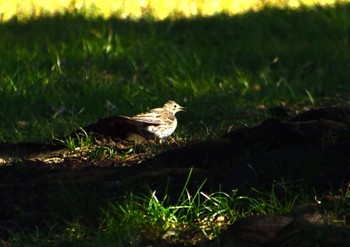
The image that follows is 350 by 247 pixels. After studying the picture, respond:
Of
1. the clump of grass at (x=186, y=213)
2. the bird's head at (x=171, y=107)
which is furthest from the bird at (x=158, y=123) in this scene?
the clump of grass at (x=186, y=213)

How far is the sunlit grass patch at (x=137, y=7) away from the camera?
12898 mm

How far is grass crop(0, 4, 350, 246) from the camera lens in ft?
17.4

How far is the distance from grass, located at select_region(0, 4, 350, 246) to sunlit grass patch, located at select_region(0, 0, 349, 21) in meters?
0.33

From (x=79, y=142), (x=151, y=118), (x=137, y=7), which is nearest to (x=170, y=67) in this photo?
(x=137, y=7)

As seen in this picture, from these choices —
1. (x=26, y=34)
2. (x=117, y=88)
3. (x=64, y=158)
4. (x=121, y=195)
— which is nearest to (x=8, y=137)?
(x=64, y=158)

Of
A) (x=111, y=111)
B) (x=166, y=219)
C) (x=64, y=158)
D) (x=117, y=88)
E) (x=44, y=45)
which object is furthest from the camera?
(x=44, y=45)

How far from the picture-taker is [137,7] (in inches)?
529

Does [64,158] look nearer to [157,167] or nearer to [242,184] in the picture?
[157,167]

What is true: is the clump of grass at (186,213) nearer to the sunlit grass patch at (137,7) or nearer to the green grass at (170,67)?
the green grass at (170,67)

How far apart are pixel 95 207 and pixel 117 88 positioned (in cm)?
442

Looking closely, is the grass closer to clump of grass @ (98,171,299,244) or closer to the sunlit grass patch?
clump of grass @ (98,171,299,244)

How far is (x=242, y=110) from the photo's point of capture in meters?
9.41

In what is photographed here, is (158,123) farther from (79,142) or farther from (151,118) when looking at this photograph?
(79,142)

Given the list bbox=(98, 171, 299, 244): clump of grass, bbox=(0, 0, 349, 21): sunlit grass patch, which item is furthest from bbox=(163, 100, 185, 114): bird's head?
bbox=(0, 0, 349, 21): sunlit grass patch
